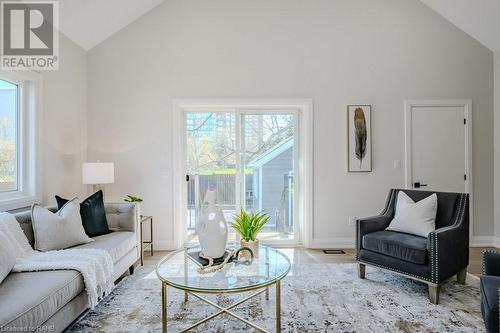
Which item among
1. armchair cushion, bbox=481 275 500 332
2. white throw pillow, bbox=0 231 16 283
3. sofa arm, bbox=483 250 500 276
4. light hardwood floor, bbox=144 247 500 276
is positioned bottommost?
light hardwood floor, bbox=144 247 500 276

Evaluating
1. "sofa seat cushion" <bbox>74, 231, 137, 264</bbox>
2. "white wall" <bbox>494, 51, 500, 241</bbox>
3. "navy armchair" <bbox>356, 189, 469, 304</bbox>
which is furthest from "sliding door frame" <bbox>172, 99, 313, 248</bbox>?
"white wall" <bbox>494, 51, 500, 241</bbox>

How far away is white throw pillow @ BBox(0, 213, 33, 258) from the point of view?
214cm

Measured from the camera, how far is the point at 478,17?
3.78 metres

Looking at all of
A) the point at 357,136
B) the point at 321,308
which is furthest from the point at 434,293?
the point at 357,136

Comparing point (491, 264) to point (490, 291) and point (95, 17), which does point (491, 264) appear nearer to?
point (490, 291)

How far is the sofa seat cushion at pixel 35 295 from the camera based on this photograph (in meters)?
1.49

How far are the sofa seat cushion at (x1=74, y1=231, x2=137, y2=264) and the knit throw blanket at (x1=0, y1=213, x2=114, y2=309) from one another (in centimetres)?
17

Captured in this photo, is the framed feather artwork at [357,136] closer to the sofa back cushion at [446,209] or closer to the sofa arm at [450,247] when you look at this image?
the sofa back cushion at [446,209]

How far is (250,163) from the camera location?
4180mm

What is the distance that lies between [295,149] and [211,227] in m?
2.36

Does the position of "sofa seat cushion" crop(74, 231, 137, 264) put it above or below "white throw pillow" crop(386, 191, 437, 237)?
below

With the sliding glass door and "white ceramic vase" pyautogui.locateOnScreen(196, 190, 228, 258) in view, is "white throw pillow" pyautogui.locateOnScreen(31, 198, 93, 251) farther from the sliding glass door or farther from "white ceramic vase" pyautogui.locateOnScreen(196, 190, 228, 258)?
the sliding glass door

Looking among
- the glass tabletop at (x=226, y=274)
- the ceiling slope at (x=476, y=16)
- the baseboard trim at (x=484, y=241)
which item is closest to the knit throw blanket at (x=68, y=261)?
the glass tabletop at (x=226, y=274)

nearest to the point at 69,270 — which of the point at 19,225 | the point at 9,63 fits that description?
the point at 19,225
